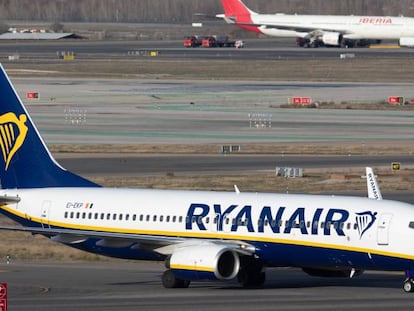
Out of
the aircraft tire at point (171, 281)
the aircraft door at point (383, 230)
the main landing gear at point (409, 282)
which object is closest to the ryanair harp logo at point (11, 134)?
the aircraft tire at point (171, 281)

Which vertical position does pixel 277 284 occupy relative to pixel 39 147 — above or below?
below

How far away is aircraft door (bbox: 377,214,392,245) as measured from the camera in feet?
129

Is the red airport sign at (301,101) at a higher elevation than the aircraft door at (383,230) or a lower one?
lower

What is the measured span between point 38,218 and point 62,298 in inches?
203

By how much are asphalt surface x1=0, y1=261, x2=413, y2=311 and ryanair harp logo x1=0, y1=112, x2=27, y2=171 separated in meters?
4.40

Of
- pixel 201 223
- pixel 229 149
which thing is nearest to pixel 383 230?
pixel 201 223

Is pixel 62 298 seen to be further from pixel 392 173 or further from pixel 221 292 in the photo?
pixel 392 173

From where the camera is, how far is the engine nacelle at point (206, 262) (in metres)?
40.4

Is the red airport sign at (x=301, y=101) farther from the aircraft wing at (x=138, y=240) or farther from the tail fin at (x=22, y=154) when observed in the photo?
the aircraft wing at (x=138, y=240)

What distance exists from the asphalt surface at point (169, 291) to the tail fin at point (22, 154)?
3405 mm

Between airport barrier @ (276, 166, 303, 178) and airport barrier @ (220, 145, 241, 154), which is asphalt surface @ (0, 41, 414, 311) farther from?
airport barrier @ (276, 166, 303, 178)

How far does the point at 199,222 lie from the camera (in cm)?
4234

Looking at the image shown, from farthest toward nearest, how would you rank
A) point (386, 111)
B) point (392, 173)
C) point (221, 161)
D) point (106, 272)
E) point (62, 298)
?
1. point (386, 111)
2. point (221, 161)
3. point (392, 173)
4. point (106, 272)
5. point (62, 298)

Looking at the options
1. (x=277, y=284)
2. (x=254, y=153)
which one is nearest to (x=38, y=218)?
(x=277, y=284)
